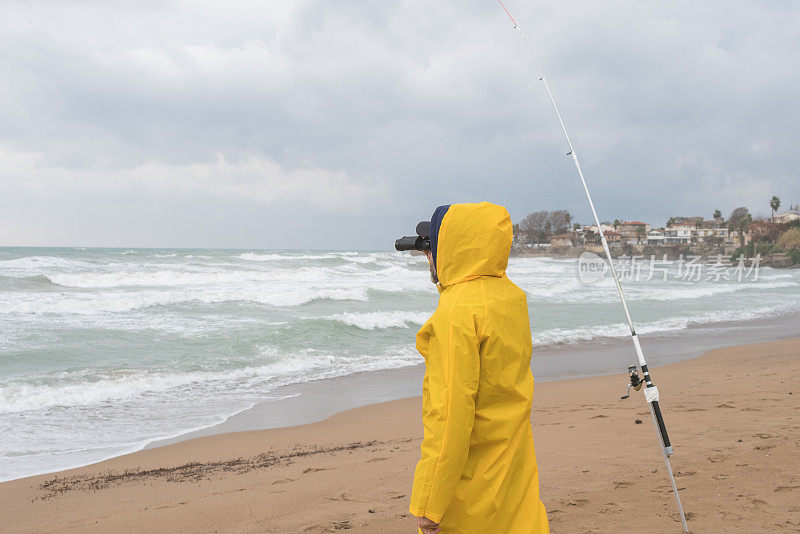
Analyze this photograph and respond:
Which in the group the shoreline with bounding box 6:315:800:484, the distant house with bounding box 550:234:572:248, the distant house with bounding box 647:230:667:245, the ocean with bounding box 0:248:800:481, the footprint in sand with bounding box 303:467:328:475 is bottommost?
the shoreline with bounding box 6:315:800:484

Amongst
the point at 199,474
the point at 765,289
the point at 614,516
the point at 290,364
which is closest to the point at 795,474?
the point at 614,516

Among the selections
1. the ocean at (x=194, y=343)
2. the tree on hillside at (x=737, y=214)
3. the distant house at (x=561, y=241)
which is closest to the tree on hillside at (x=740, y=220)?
the tree on hillside at (x=737, y=214)

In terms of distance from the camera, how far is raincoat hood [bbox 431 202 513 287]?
6.07 ft

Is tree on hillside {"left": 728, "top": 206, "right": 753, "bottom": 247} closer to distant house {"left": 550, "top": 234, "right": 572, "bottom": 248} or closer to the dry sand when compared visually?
distant house {"left": 550, "top": 234, "right": 572, "bottom": 248}

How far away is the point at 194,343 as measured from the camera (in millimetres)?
11594

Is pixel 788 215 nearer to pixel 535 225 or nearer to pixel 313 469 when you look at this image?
pixel 535 225

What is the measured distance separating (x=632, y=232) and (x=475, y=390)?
376 ft

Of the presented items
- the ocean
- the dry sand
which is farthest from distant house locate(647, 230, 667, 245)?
the dry sand

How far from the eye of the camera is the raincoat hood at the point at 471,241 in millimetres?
1849

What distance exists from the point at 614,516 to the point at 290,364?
7641 millimetres

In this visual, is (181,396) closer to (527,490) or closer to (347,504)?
(347,504)

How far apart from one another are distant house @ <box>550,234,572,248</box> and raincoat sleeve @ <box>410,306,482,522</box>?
71.1m

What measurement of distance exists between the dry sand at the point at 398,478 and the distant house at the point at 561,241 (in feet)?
216

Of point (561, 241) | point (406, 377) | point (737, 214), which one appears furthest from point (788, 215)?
point (406, 377)
